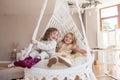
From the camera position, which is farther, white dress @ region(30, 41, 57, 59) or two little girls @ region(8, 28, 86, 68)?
white dress @ region(30, 41, 57, 59)

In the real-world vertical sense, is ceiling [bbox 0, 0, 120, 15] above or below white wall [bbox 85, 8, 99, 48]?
above

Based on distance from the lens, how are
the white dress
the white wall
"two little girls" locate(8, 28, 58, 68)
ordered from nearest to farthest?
"two little girls" locate(8, 28, 58, 68)
the white dress
the white wall

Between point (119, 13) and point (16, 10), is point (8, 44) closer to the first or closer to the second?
point (16, 10)

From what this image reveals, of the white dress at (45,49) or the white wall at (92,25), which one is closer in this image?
the white dress at (45,49)

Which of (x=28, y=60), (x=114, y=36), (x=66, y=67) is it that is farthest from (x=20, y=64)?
(x=114, y=36)

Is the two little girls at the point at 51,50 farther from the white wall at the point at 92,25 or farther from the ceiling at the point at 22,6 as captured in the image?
the white wall at the point at 92,25

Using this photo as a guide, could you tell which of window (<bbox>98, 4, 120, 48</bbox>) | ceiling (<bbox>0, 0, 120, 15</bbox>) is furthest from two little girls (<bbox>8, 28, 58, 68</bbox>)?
window (<bbox>98, 4, 120, 48</bbox>)

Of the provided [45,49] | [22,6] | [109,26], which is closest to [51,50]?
[45,49]

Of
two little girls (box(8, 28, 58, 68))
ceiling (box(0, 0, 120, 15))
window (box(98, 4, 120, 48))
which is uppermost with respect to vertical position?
ceiling (box(0, 0, 120, 15))

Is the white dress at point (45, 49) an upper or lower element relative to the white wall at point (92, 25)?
lower

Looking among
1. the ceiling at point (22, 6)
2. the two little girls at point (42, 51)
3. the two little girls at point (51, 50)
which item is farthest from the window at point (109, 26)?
the two little girls at point (42, 51)

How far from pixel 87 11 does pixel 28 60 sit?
5575 mm

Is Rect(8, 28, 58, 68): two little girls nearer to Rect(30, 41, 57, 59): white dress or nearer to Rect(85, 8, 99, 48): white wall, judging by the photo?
Rect(30, 41, 57, 59): white dress

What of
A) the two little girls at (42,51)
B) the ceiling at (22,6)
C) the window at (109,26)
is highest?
the ceiling at (22,6)
